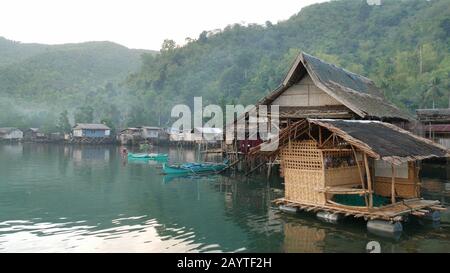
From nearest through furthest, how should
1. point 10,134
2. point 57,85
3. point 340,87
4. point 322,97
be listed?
point 340,87
point 322,97
point 10,134
point 57,85

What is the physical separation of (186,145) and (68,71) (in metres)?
85.0

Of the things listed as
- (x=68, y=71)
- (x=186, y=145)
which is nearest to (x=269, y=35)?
(x=186, y=145)

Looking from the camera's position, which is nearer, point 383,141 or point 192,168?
point 383,141

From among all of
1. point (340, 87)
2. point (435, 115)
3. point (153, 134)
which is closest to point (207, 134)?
point (153, 134)

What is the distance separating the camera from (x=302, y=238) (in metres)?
11.7

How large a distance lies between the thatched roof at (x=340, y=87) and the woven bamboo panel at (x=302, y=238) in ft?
22.6

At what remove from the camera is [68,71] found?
13025 cm

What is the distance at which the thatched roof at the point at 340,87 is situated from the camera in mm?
18062

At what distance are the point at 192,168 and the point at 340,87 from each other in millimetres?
12618

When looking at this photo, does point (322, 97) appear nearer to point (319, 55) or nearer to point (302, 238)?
point (302, 238)

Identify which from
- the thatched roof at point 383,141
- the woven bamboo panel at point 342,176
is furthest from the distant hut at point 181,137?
the thatched roof at point 383,141

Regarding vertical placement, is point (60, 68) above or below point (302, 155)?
above

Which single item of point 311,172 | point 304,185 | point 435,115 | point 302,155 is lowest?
point 304,185
